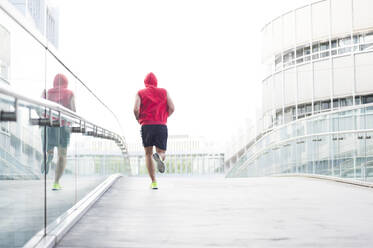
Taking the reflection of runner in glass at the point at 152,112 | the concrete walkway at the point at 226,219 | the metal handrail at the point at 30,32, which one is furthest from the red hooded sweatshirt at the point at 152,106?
the metal handrail at the point at 30,32

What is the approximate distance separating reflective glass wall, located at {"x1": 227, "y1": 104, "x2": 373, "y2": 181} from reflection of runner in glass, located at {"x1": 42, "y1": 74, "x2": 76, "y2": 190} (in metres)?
6.05

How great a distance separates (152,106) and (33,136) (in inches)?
159

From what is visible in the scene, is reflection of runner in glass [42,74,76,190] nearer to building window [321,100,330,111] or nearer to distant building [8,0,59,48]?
distant building [8,0,59,48]

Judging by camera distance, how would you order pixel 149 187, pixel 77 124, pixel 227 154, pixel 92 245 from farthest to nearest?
pixel 227 154, pixel 149 187, pixel 77 124, pixel 92 245

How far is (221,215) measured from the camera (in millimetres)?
4977

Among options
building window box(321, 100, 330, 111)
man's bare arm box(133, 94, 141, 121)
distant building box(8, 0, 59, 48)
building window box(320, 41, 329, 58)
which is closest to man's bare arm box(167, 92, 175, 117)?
man's bare arm box(133, 94, 141, 121)

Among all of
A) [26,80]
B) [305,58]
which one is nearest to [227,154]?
[305,58]

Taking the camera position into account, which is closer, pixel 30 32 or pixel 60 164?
pixel 30 32

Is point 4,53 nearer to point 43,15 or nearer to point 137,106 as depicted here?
point 43,15

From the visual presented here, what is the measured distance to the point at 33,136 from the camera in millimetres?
3217

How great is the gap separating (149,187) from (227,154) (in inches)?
929

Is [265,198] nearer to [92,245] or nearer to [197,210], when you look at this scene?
[197,210]

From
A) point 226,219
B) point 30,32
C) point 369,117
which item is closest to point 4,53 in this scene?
point 30,32

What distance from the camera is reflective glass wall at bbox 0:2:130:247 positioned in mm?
2648
